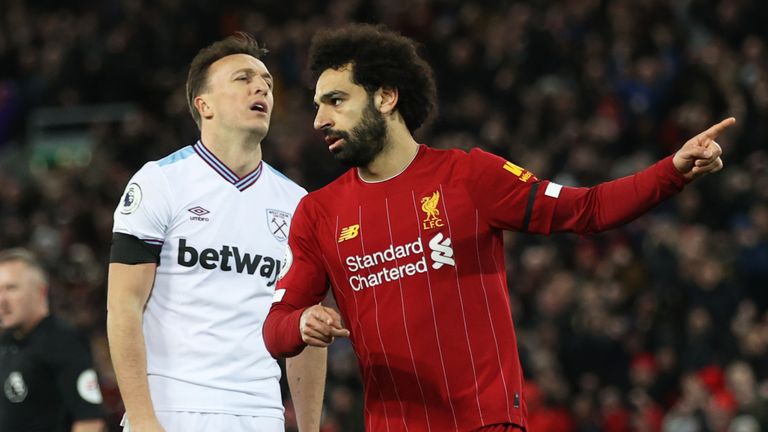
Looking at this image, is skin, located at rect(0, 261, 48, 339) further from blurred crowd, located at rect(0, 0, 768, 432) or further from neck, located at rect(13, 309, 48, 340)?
blurred crowd, located at rect(0, 0, 768, 432)

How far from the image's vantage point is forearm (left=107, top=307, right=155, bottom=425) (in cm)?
500

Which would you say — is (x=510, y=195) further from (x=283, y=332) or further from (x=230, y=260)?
(x=230, y=260)

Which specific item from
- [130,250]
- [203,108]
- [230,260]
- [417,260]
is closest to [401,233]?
[417,260]

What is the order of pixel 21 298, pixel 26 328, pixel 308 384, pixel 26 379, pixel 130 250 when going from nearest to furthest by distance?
Result: 1. pixel 130 250
2. pixel 308 384
3. pixel 26 379
4. pixel 26 328
5. pixel 21 298

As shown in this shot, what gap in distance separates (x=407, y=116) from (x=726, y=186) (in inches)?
341

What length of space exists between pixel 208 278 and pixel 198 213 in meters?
0.29

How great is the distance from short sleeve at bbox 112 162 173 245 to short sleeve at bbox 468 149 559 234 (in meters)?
1.36

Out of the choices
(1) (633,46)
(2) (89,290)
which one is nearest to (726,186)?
(1) (633,46)

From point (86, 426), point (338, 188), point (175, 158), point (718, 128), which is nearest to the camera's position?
point (718, 128)

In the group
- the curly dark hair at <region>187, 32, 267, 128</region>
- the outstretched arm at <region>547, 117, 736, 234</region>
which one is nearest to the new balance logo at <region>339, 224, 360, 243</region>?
the outstretched arm at <region>547, 117, 736, 234</region>

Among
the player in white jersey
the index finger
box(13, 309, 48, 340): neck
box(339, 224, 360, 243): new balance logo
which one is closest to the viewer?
the index finger

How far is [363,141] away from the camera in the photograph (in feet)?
15.9

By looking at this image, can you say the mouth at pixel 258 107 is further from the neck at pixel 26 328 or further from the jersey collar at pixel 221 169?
the neck at pixel 26 328

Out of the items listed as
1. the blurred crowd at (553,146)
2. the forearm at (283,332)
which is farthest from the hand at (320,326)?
the blurred crowd at (553,146)
